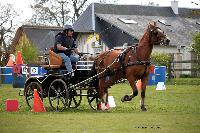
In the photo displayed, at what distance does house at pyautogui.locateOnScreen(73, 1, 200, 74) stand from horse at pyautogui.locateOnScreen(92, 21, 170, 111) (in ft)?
122

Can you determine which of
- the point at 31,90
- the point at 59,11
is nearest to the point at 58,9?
the point at 59,11

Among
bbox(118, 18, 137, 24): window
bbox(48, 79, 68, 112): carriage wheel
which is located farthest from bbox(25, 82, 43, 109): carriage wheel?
bbox(118, 18, 137, 24): window

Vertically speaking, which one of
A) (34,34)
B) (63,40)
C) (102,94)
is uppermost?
(34,34)

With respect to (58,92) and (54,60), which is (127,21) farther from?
(58,92)

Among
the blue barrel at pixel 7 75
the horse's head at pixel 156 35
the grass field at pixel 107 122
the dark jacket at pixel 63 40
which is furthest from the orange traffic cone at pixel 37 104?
the blue barrel at pixel 7 75

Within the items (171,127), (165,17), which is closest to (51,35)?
(165,17)

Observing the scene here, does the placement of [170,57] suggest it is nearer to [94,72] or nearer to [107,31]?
[107,31]

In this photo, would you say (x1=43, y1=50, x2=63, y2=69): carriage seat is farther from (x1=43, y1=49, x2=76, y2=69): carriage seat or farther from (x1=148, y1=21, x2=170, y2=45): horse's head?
(x1=148, y1=21, x2=170, y2=45): horse's head

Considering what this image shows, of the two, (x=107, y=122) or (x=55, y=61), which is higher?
(x=55, y=61)

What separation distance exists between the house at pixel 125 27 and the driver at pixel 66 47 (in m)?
37.4

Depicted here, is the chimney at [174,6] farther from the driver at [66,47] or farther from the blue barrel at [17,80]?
the driver at [66,47]

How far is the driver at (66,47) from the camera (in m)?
15.8

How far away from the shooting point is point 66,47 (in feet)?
52.4

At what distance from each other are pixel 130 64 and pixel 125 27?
40775 mm
